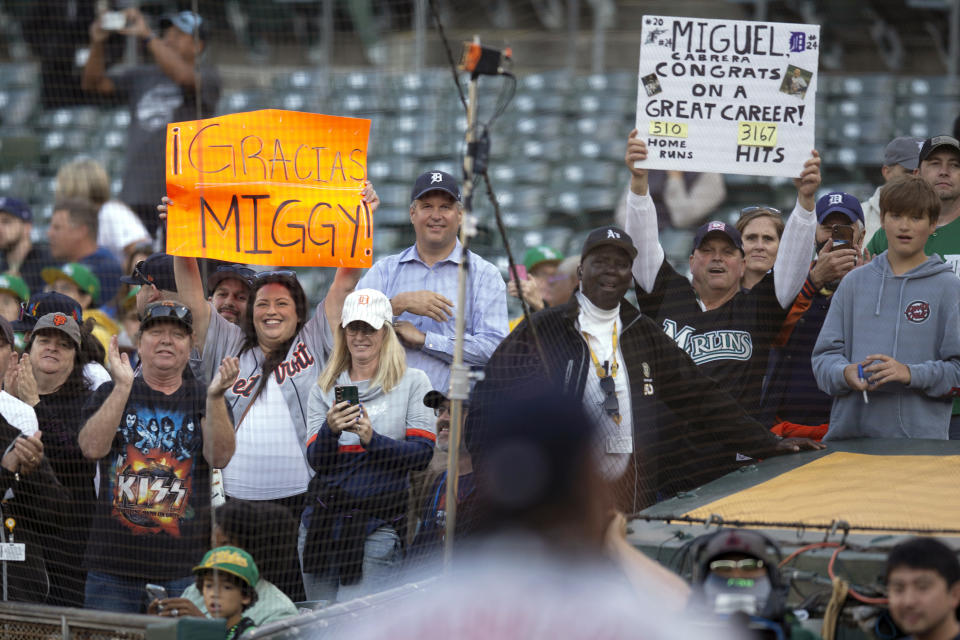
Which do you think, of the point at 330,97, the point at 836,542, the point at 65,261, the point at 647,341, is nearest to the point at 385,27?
the point at 330,97

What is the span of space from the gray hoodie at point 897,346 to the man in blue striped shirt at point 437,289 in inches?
61.4

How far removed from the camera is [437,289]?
6.76 meters

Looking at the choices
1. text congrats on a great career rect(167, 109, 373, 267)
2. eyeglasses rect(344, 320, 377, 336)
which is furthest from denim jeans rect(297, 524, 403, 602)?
text congrats on a great career rect(167, 109, 373, 267)

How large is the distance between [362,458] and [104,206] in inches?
220

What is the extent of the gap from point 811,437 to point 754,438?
544 millimetres

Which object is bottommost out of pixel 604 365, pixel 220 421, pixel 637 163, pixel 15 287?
pixel 220 421

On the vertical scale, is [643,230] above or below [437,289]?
above

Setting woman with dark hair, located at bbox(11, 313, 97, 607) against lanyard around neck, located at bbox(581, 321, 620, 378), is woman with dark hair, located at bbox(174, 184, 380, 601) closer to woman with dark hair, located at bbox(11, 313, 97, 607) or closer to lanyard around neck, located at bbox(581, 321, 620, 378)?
woman with dark hair, located at bbox(11, 313, 97, 607)

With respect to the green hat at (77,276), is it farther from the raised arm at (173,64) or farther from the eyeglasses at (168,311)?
the eyeglasses at (168,311)

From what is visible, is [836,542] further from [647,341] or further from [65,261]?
[65,261]

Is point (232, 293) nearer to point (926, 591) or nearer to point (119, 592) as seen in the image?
point (119, 592)

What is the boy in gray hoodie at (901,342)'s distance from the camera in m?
5.85

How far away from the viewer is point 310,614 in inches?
167

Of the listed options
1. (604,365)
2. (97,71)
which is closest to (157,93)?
(97,71)
